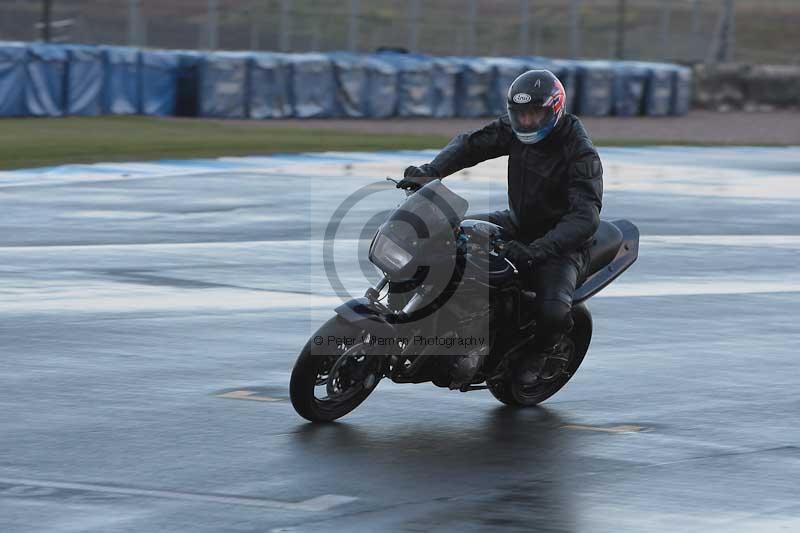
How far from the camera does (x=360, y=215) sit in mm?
18500

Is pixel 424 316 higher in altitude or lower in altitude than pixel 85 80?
higher

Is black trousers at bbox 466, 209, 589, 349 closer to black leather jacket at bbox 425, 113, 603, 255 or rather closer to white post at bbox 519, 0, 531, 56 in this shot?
black leather jacket at bbox 425, 113, 603, 255

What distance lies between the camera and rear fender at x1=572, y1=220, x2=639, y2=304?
845 cm

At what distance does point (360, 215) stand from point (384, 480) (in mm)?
11752

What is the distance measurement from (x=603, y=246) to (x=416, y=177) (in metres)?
1.31

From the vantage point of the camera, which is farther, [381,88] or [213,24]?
[213,24]

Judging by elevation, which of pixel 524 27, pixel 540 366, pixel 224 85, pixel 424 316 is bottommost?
pixel 224 85

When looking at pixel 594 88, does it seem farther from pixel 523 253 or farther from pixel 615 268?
pixel 523 253

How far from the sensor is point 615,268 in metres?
8.75

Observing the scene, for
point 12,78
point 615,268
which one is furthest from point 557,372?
point 12,78

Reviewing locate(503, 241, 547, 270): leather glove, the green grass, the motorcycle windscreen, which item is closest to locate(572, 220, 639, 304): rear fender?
locate(503, 241, 547, 270): leather glove

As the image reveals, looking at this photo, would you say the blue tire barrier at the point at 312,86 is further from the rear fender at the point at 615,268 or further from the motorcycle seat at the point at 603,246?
the motorcycle seat at the point at 603,246

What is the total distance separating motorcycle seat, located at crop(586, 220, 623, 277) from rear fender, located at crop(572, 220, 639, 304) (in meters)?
0.03

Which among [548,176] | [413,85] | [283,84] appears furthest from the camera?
[413,85]
